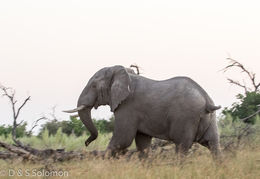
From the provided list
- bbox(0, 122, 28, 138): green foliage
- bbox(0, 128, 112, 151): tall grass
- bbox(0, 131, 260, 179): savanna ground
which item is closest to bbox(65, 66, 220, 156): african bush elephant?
bbox(0, 131, 260, 179): savanna ground

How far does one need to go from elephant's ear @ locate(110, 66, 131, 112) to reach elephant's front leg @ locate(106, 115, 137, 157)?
0.32m

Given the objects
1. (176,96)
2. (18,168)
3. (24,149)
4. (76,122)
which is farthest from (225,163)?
(76,122)

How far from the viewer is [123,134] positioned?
9648 millimetres

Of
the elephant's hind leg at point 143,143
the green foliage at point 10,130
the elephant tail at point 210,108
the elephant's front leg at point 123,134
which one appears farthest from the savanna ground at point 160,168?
the green foliage at point 10,130

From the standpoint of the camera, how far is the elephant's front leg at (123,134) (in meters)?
9.62

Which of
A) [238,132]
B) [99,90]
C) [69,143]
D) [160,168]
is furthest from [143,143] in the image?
[238,132]

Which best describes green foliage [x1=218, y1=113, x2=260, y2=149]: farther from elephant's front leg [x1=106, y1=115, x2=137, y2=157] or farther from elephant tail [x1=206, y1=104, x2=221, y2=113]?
elephant's front leg [x1=106, y1=115, x2=137, y2=157]

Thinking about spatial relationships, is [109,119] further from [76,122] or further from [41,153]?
[41,153]

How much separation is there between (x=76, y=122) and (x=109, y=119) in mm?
1445

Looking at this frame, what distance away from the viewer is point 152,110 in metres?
9.60

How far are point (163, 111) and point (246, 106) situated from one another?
9491mm

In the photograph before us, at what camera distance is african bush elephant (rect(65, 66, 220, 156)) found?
30.8 feet

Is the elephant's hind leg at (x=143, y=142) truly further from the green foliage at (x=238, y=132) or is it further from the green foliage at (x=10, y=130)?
the green foliage at (x=10, y=130)

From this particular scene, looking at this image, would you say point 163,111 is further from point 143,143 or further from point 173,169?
point 173,169
